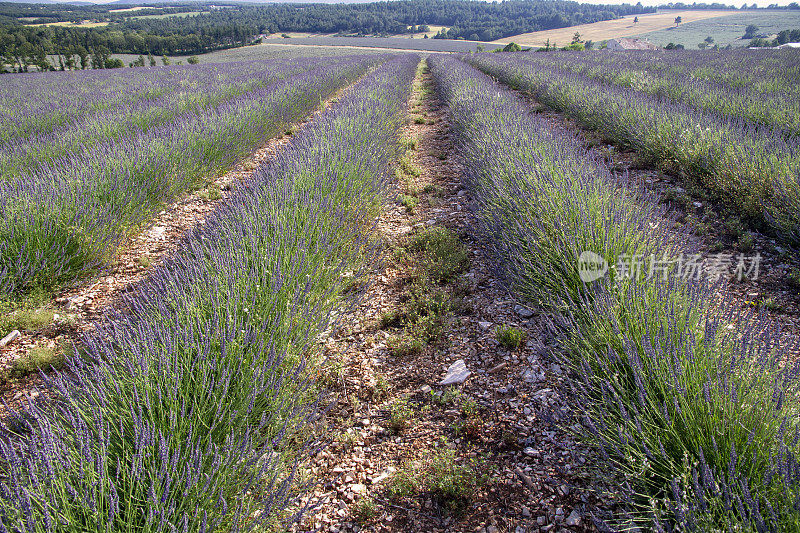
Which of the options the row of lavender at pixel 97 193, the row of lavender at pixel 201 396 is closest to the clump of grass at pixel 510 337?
the row of lavender at pixel 201 396

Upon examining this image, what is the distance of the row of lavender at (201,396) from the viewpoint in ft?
3.81

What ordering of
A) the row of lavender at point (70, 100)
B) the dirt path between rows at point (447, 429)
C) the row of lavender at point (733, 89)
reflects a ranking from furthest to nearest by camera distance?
the row of lavender at point (70, 100) → the row of lavender at point (733, 89) → the dirt path between rows at point (447, 429)

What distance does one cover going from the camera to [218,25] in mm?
70812

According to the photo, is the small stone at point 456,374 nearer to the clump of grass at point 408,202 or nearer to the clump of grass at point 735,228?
the clump of grass at point 408,202

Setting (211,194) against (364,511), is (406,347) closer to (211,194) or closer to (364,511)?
(364,511)

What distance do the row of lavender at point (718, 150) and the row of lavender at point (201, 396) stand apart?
3.63 metres

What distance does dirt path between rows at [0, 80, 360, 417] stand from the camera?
2.46m

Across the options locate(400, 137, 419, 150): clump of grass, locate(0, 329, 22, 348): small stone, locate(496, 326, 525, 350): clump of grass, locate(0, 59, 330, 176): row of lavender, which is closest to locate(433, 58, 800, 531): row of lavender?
locate(496, 326, 525, 350): clump of grass

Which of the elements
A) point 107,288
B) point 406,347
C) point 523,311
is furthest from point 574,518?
point 107,288

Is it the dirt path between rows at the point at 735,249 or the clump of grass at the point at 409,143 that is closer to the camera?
the dirt path between rows at the point at 735,249

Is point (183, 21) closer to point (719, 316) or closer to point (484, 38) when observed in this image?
point (484, 38)

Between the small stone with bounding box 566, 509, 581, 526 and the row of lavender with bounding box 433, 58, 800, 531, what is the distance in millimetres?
81

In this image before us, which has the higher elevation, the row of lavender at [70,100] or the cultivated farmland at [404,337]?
the row of lavender at [70,100]

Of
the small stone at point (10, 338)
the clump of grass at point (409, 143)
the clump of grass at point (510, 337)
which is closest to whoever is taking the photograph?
the clump of grass at point (510, 337)
